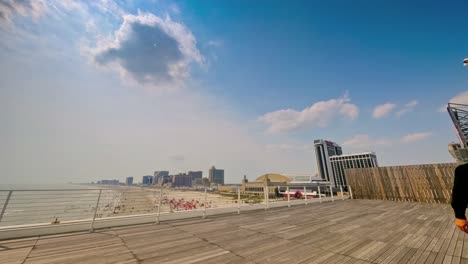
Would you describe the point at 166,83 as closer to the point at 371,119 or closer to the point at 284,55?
the point at 284,55

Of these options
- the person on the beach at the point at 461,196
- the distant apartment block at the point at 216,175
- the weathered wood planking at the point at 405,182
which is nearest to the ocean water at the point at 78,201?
the person on the beach at the point at 461,196

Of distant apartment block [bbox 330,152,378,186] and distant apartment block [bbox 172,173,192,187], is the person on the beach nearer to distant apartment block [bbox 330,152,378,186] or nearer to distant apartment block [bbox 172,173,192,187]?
distant apartment block [bbox 330,152,378,186]

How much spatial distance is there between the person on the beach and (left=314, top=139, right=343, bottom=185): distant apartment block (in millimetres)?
80499

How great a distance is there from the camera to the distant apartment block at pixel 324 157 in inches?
2822

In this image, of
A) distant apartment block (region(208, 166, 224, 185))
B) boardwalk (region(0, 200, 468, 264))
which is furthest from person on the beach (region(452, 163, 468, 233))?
distant apartment block (region(208, 166, 224, 185))

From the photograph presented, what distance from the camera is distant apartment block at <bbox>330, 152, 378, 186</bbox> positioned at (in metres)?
59.6

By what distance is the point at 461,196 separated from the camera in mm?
1376

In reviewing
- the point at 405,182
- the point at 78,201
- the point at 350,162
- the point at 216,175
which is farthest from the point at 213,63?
the point at 216,175

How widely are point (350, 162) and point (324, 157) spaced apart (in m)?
11.6

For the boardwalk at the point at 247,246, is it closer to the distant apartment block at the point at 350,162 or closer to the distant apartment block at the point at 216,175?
the distant apartment block at the point at 350,162

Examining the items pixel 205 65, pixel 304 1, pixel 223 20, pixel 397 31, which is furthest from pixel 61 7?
pixel 397 31

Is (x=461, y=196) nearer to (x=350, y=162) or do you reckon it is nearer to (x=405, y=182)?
(x=405, y=182)

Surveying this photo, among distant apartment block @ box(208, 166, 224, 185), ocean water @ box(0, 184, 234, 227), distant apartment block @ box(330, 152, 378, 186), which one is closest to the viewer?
ocean water @ box(0, 184, 234, 227)

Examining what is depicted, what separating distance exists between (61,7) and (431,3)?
1475cm
